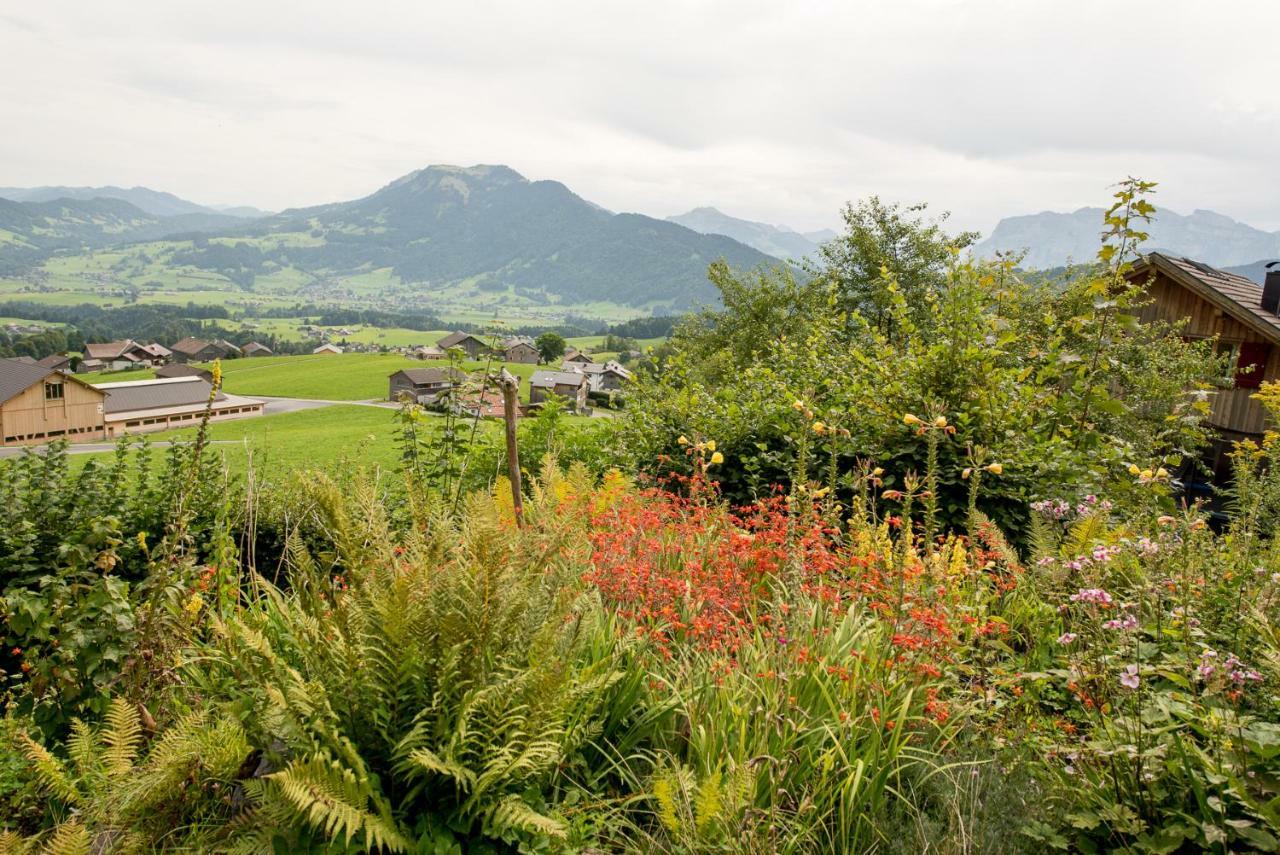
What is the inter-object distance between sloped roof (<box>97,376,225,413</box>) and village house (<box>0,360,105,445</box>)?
18.2ft

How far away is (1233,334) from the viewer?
1816cm

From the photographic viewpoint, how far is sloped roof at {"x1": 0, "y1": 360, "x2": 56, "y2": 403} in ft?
167

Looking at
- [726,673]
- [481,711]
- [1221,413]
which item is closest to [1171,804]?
[726,673]

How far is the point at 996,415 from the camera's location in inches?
239

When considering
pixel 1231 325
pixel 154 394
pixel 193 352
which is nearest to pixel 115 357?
pixel 193 352

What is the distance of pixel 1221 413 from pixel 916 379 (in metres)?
17.2

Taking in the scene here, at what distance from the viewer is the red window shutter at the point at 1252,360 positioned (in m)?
17.8

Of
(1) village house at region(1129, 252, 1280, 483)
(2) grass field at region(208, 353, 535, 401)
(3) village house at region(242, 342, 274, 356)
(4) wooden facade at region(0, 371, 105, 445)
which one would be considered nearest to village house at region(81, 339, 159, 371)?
(3) village house at region(242, 342, 274, 356)

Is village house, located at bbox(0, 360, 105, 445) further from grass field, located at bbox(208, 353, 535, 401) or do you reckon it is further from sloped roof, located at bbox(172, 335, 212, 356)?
sloped roof, located at bbox(172, 335, 212, 356)

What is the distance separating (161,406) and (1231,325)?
82.1 metres

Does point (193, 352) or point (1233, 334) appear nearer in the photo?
point (1233, 334)

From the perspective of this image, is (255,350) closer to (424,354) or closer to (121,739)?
(424,354)

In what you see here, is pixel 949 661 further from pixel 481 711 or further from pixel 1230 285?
pixel 1230 285

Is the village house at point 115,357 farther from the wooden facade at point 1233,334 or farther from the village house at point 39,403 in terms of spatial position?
the wooden facade at point 1233,334
